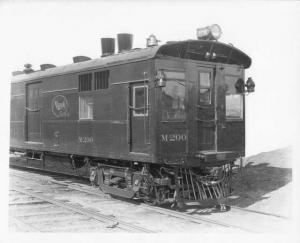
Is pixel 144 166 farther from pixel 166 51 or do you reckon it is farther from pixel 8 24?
pixel 8 24

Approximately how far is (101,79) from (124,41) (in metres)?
1.42

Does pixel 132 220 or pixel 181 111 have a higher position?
pixel 181 111

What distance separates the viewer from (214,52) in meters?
10.8

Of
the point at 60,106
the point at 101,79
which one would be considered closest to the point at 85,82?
the point at 101,79

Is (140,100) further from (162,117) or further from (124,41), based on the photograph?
(124,41)

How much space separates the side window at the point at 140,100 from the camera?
10.1 metres

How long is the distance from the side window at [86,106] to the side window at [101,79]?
A: 1.50ft

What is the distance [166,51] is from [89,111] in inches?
121

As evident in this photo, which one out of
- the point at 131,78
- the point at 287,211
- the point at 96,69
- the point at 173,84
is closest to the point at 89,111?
the point at 96,69

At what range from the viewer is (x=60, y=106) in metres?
13.2

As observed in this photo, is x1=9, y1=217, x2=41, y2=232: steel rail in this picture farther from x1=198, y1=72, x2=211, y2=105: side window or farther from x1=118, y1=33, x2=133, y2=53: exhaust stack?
x1=118, y1=33, x2=133, y2=53: exhaust stack

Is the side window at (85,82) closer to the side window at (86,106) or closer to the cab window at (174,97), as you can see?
the side window at (86,106)

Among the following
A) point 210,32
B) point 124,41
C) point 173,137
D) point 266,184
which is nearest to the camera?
point 173,137

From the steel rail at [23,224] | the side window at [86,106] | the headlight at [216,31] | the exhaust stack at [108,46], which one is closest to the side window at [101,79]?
the side window at [86,106]
